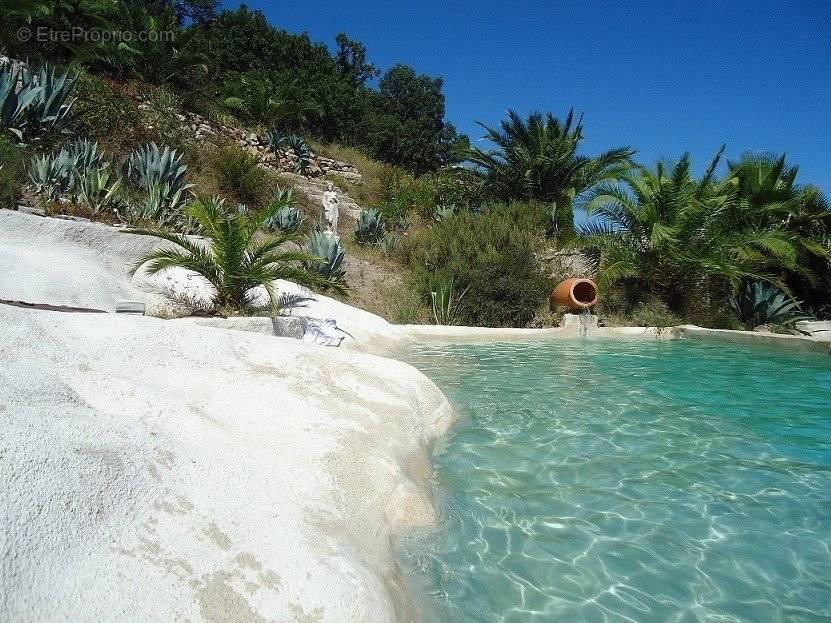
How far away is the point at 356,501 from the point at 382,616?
0.67m

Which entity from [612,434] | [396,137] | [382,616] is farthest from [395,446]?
[396,137]

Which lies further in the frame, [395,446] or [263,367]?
[263,367]

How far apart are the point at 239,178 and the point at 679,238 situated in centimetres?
1139

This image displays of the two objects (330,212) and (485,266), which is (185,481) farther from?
(330,212)

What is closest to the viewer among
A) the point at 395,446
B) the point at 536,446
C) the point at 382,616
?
the point at 382,616

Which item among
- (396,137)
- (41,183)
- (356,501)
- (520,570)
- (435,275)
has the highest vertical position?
(396,137)

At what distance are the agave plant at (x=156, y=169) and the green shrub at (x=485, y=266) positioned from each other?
5459 millimetres

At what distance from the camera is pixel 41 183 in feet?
26.1

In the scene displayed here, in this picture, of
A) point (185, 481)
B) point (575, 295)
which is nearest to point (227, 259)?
point (185, 481)

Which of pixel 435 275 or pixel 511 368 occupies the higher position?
pixel 435 275

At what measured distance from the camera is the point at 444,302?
35.5 ft

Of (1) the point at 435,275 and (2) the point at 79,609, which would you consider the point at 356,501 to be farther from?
(1) the point at 435,275

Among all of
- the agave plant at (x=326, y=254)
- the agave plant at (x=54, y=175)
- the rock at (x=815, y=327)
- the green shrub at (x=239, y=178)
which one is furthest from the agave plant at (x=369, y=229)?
the rock at (x=815, y=327)

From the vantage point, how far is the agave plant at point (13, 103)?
865 centimetres
